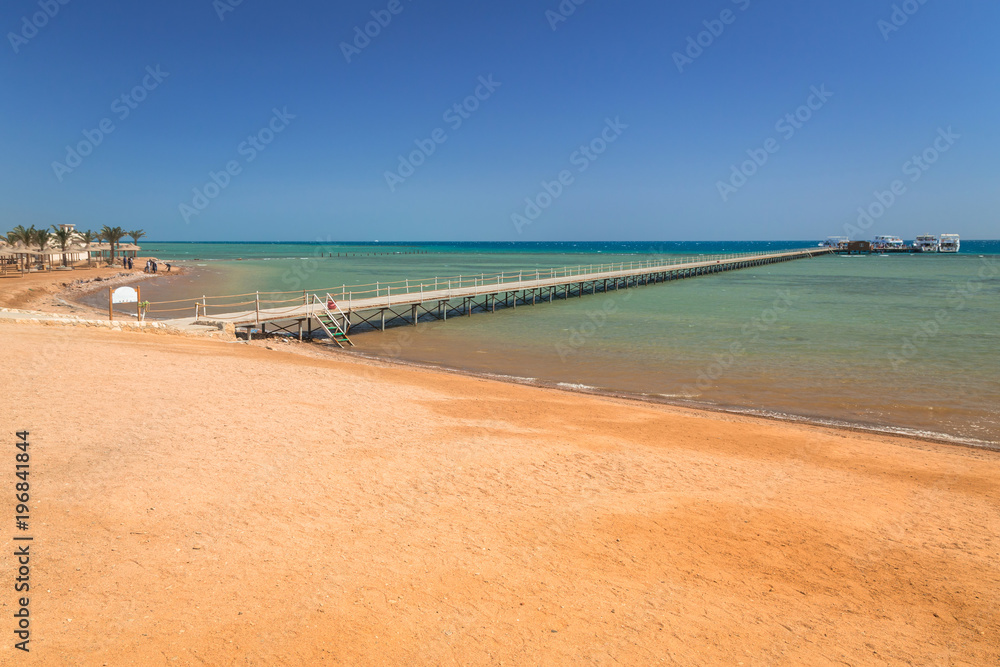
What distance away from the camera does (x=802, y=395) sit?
48.9 ft

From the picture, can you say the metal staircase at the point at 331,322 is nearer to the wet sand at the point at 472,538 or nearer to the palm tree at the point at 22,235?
the wet sand at the point at 472,538

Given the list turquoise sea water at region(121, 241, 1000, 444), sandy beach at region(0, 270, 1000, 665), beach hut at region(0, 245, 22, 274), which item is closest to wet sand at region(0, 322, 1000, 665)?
sandy beach at region(0, 270, 1000, 665)

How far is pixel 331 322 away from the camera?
24.7 metres

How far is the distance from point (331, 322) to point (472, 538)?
19783 millimetres

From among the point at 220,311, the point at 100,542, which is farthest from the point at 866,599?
the point at 220,311

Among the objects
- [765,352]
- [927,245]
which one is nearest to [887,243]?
[927,245]

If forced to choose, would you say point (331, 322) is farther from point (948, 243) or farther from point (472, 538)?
point (948, 243)

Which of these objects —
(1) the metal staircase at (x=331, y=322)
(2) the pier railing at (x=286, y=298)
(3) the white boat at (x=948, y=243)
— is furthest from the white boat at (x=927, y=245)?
(1) the metal staircase at (x=331, y=322)

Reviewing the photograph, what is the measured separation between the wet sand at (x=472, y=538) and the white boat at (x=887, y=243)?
15126 centimetres

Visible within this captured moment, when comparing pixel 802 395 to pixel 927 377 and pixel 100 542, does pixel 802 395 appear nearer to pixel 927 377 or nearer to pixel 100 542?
pixel 927 377

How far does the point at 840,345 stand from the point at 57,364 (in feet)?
77.6

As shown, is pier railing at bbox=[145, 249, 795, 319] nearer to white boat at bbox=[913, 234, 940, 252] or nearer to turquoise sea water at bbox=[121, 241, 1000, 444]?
turquoise sea water at bbox=[121, 241, 1000, 444]

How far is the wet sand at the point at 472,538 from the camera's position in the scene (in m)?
4.64

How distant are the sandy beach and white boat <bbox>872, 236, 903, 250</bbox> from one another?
151 metres
